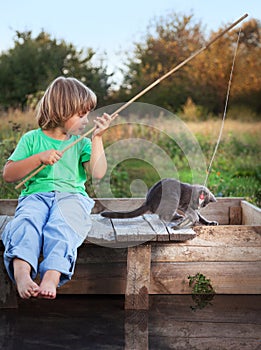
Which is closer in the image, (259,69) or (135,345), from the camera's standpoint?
(135,345)

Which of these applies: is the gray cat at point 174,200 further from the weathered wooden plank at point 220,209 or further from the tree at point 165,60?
the tree at point 165,60

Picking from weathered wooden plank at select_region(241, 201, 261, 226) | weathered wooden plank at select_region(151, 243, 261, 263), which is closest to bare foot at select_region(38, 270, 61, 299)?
weathered wooden plank at select_region(151, 243, 261, 263)

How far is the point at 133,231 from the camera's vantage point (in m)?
2.95

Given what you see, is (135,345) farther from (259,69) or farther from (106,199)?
(259,69)

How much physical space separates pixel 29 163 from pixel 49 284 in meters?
0.68

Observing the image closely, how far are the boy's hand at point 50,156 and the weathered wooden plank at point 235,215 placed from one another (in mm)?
1632

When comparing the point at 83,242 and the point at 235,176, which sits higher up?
the point at 235,176

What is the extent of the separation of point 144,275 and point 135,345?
1.70 feet

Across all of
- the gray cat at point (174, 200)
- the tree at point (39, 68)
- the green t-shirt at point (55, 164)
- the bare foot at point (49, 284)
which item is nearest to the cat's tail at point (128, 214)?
the gray cat at point (174, 200)

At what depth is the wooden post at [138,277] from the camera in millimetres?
2959

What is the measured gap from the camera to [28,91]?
10422mm

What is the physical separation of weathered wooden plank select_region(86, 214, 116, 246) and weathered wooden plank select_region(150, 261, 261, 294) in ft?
1.10

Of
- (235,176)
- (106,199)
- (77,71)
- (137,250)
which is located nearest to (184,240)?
(137,250)

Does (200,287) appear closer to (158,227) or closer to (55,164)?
(158,227)
